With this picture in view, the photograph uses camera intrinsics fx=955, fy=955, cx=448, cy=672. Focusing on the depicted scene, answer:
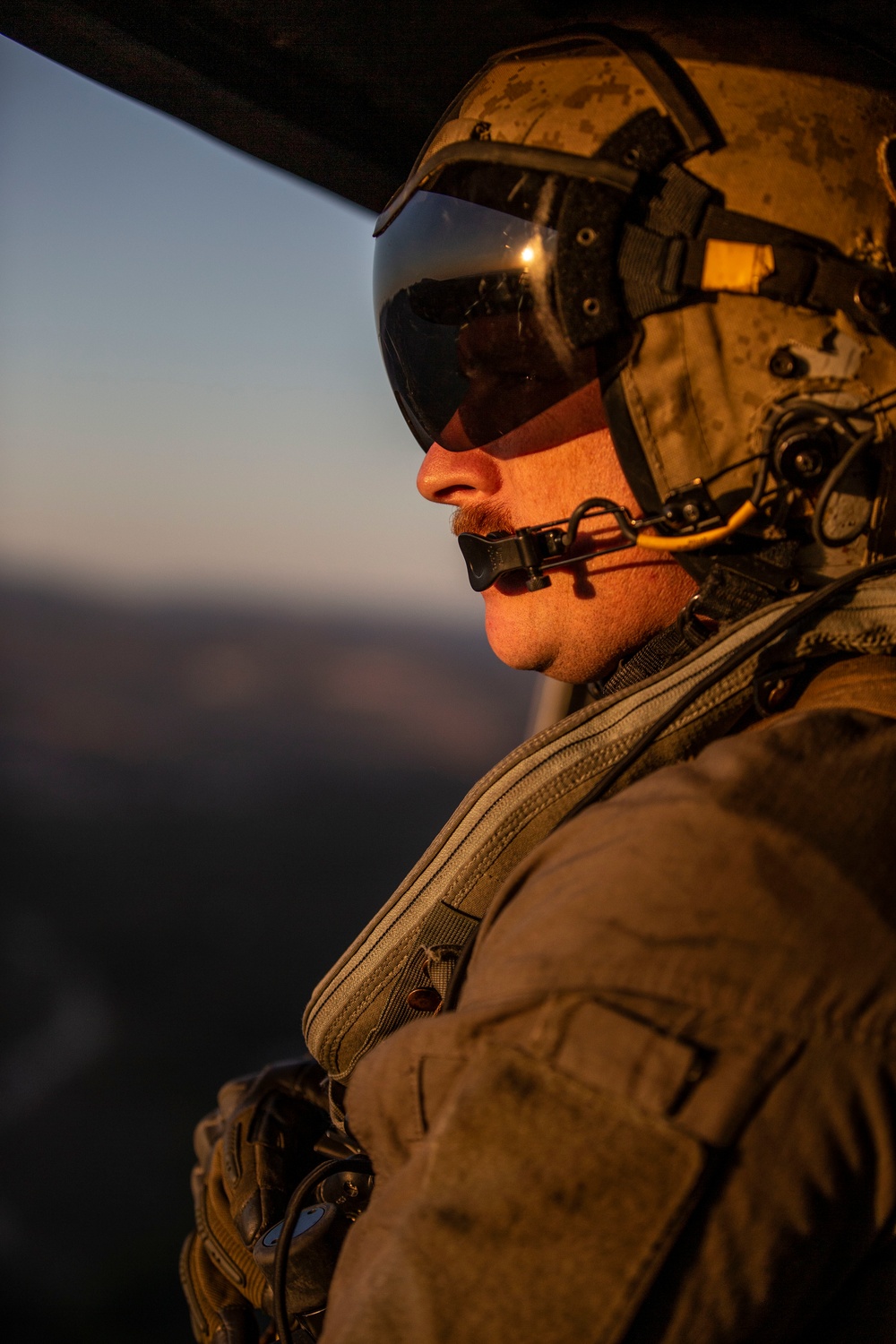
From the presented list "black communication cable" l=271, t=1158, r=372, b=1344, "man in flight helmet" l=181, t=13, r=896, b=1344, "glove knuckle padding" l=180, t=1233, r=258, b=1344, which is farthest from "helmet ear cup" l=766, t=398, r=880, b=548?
"glove knuckle padding" l=180, t=1233, r=258, b=1344

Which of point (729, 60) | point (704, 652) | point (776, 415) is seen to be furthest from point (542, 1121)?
point (729, 60)

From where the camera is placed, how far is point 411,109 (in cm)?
142

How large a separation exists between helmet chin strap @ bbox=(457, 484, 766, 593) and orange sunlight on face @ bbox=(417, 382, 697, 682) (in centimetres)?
2

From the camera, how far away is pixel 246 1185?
1.27m

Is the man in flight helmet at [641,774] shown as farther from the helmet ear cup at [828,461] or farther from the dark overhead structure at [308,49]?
the dark overhead structure at [308,49]

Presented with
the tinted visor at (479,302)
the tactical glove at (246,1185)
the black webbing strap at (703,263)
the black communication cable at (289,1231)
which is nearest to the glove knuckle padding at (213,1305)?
the tactical glove at (246,1185)

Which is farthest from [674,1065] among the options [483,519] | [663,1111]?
[483,519]

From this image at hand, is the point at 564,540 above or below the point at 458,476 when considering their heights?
below

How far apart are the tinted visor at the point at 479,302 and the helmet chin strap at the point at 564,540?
120 millimetres

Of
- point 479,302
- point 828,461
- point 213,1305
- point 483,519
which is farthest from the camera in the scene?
point 213,1305

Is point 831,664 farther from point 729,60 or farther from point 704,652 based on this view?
point 729,60

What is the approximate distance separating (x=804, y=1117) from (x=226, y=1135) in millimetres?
994

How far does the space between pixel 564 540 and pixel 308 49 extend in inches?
30.9

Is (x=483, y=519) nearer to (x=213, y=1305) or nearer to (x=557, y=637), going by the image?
(x=557, y=637)
